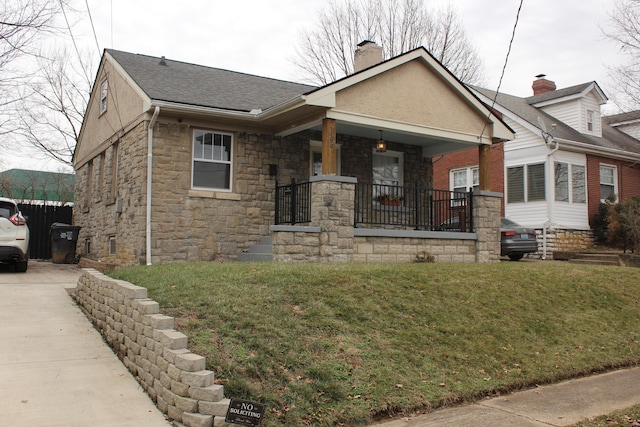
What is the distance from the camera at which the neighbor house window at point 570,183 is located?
19.1 meters

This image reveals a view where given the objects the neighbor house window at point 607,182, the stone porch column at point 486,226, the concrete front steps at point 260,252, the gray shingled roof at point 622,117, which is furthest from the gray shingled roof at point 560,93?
the concrete front steps at point 260,252

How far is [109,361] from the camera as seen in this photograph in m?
6.15

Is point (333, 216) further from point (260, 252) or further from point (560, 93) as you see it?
point (560, 93)

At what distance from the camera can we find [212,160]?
12.4 metres

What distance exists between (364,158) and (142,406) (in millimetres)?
10678

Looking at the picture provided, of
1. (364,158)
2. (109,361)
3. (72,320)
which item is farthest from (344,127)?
(109,361)

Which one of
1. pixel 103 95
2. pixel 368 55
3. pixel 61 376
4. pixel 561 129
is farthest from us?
pixel 561 129

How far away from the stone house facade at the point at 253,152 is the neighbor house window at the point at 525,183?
5.62m

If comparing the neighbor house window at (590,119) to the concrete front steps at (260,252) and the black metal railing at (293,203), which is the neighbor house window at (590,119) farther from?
the concrete front steps at (260,252)

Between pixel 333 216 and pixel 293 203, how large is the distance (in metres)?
1.30

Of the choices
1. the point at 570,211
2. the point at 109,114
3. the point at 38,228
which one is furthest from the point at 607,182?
the point at 38,228

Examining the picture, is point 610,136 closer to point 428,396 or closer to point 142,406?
point 428,396

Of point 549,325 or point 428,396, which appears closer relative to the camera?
point 428,396

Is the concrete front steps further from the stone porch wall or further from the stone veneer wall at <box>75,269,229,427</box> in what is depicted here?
the stone veneer wall at <box>75,269,229,427</box>
